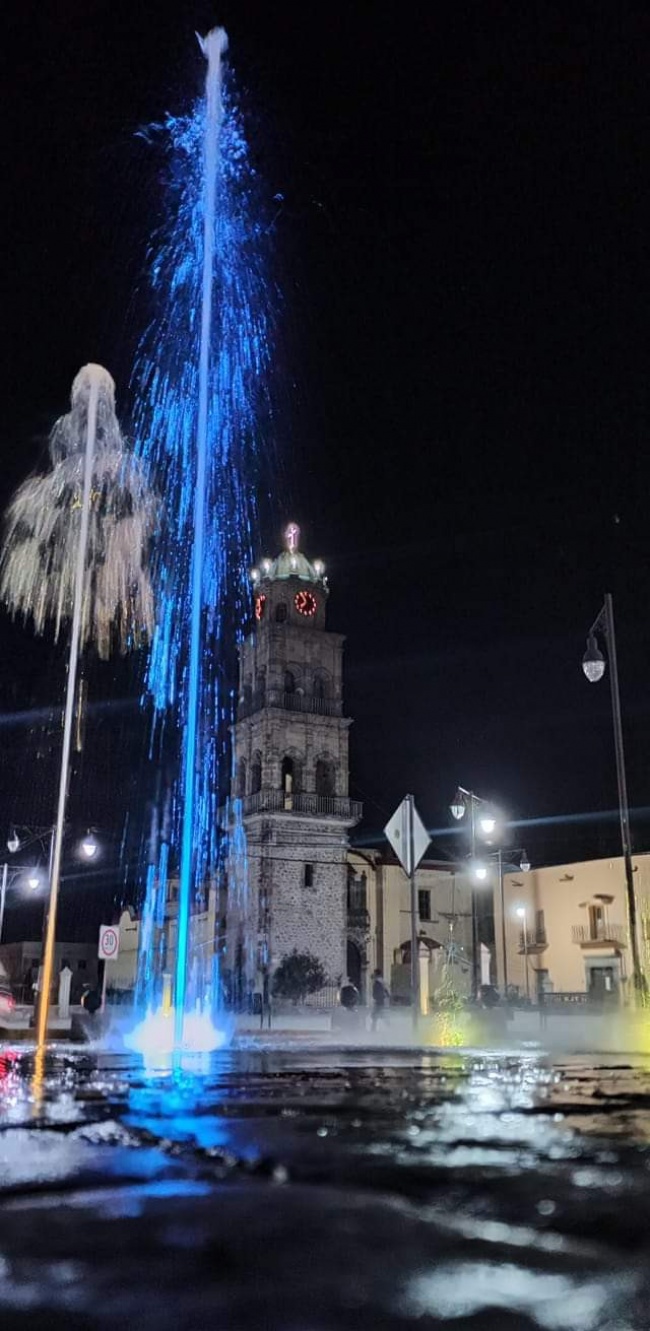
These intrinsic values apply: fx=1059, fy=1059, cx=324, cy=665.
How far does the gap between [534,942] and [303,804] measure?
42.4 ft

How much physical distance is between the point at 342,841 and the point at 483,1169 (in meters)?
48.8

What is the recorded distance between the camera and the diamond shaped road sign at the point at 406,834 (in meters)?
14.4

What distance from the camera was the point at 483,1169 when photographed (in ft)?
17.3

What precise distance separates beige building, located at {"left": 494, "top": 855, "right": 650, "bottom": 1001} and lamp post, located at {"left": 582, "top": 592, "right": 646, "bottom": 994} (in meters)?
23.6

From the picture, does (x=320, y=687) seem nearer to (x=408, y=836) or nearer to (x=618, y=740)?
(x=618, y=740)

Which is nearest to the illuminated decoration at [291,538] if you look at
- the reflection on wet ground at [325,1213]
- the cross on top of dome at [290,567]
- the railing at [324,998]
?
the cross on top of dome at [290,567]

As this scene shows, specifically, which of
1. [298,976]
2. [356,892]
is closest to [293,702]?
[356,892]

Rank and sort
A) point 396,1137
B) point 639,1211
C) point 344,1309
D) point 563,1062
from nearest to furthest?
1. point 344,1309
2. point 639,1211
3. point 396,1137
4. point 563,1062

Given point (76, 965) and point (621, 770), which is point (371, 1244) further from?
point (76, 965)

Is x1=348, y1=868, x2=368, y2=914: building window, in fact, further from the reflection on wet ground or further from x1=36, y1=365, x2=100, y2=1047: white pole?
the reflection on wet ground

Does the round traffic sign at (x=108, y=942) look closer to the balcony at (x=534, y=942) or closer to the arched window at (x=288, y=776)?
the balcony at (x=534, y=942)

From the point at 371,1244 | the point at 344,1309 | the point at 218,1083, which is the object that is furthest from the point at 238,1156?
the point at 218,1083

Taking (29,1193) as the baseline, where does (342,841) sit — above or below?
above

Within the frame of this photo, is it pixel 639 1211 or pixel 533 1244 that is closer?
pixel 533 1244
